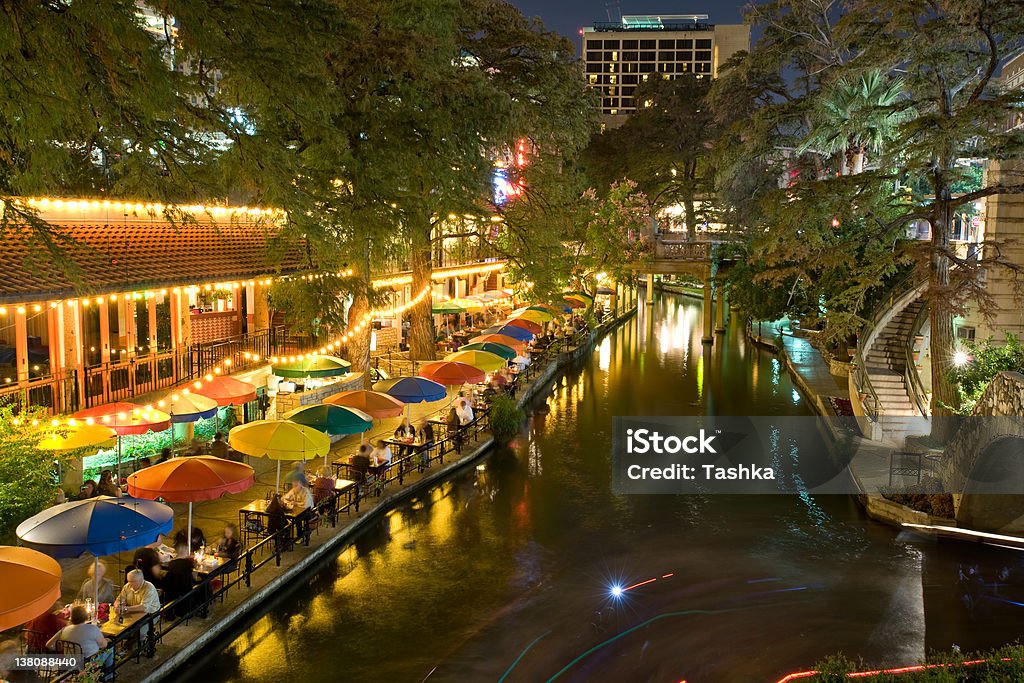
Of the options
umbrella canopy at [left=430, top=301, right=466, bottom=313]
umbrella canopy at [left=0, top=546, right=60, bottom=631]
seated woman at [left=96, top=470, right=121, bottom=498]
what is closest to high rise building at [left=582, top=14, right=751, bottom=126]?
umbrella canopy at [left=430, top=301, right=466, bottom=313]

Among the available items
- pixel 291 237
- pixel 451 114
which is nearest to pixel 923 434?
pixel 451 114

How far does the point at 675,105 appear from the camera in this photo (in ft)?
226

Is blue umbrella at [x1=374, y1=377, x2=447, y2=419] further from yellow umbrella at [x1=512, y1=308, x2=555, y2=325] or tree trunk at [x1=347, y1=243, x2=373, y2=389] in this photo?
yellow umbrella at [x1=512, y1=308, x2=555, y2=325]

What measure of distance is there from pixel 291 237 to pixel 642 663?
1331 cm

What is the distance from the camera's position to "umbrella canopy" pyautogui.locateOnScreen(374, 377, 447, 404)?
22234 mm

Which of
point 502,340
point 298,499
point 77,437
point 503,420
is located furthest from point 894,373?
point 77,437

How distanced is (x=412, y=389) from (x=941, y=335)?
13.6 meters

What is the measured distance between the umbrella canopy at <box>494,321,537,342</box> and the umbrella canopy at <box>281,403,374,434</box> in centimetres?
1556

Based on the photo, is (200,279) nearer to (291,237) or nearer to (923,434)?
(291,237)

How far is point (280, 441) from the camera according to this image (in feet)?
53.8

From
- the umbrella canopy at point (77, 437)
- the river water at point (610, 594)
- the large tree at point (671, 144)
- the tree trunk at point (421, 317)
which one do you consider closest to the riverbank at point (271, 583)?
the river water at point (610, 594)

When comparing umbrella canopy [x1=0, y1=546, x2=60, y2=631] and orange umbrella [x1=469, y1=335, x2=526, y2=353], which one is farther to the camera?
orange umbrella [x1=469, y1=335, x2=526, y2=353]

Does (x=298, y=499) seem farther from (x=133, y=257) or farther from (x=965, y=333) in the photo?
(x=965, y=333)

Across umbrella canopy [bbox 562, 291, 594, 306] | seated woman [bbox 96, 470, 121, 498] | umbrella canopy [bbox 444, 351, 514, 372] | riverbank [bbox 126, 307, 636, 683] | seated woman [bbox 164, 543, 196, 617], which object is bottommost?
riverbank [bbox 126, 307, 636, 683]
